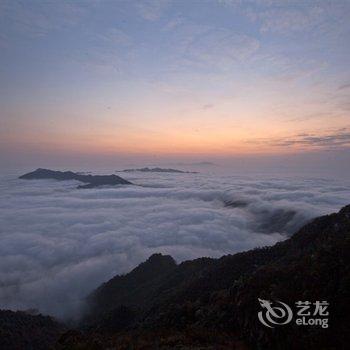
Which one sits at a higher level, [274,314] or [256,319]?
[274,314]

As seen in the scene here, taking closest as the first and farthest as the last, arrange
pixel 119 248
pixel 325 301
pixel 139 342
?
pixel 325 301
pixel 139 342
pixel 119 248

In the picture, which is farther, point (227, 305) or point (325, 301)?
point (227, 305)

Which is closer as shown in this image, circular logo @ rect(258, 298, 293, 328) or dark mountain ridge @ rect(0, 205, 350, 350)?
dark mountain ridge @ rect(0, 205, 350, 350)

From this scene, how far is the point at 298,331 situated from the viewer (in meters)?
22.9

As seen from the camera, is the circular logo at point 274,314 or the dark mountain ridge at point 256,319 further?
the circular logo at point 274,314

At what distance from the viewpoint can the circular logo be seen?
2431 cm

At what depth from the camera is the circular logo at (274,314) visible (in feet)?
79.8

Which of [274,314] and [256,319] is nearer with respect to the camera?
[274,314]

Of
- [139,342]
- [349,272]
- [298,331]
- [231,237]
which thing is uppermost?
[349,272]

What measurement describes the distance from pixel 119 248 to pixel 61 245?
38.6m

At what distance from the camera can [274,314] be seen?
2541 cm

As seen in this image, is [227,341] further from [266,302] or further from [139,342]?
[139,342]

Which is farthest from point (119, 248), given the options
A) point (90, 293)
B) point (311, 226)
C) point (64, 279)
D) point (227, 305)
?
point (227, 305)

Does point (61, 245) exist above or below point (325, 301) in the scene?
below
